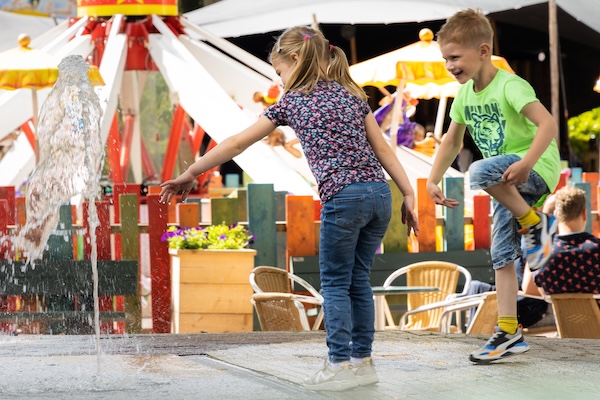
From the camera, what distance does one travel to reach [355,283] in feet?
14.2

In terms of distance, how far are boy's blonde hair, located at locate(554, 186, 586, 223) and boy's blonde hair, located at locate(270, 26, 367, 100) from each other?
251 centimetres

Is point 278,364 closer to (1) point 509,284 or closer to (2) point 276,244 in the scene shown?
(1) point 509,284

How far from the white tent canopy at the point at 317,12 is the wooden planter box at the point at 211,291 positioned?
9.85 metres

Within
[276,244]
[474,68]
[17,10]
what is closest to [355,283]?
[474,68]

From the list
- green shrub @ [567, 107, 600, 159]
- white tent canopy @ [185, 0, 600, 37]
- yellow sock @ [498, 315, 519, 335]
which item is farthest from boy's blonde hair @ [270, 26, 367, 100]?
green shrub @ [567, 107, 600, 159]

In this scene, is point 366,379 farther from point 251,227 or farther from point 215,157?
point 251,227

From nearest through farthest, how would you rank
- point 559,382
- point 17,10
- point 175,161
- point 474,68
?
point 559,382 < point 474,68 < point 175,161 < point 17,10

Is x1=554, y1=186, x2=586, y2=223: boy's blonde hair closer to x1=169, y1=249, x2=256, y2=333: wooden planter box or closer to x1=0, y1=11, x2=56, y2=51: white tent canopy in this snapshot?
x1=169, y1=249, x2=256, y2=333: wooden planter box

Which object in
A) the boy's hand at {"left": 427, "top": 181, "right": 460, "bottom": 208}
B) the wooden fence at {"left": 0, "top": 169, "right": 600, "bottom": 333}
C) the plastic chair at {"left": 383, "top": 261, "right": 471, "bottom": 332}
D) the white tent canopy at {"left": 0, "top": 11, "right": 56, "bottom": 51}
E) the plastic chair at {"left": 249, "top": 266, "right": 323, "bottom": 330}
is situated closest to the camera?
the boy's hand at {"left": 427, "top": 181, "right": 460, "bottom": 208}

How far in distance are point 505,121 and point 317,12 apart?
13532 millimetres

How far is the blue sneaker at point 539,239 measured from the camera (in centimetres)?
458

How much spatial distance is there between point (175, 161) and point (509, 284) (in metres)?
8.20

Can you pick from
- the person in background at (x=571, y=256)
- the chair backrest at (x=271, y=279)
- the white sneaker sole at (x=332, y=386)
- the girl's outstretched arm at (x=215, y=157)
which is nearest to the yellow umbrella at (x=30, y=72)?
the chair backrest at (x=271, y=279)

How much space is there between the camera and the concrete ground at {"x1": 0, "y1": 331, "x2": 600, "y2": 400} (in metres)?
4.01
